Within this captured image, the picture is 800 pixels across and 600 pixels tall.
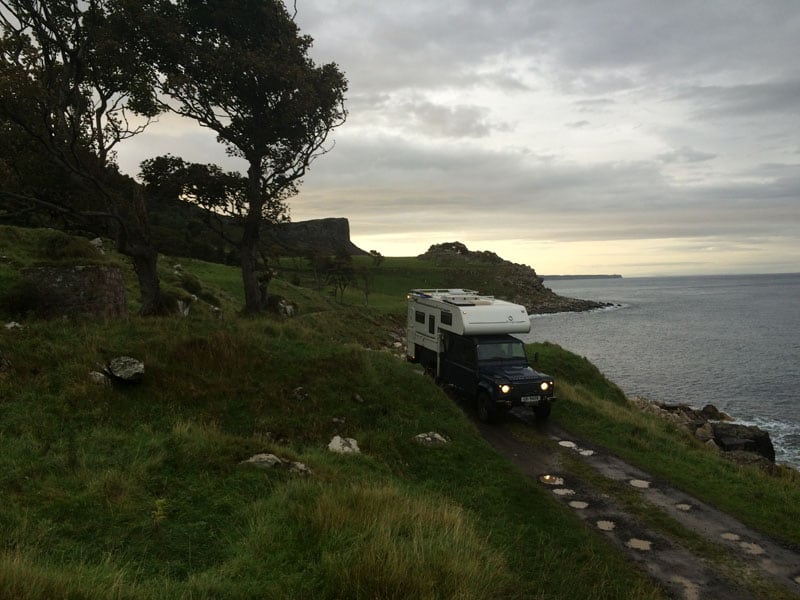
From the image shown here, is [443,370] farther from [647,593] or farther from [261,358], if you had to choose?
[647,593]

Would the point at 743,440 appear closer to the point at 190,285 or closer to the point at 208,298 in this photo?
the point at 208,298

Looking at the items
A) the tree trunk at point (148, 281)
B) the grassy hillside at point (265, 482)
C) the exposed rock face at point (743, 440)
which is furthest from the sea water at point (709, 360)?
the tree trunk at point (148, 281)

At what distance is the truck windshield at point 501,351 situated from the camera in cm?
1781

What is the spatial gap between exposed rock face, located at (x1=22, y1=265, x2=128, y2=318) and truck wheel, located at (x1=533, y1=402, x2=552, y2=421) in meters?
15.3

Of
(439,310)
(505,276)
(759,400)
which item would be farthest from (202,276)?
(505,276)

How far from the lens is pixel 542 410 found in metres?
17.3

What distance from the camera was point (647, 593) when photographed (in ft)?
25.1

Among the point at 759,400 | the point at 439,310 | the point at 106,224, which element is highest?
the point at 106,224

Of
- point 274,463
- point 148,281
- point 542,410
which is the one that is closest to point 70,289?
point 148,281

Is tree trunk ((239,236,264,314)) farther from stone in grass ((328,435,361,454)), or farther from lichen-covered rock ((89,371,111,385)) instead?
stone in grass ((328,435,361,454))

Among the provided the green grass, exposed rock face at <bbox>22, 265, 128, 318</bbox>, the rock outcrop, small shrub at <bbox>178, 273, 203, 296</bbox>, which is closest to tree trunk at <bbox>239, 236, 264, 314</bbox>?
exposed rock face at <bbox>22, 265, 128, 318</bbox>

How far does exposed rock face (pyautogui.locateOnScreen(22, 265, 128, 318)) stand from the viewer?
52.0 feet

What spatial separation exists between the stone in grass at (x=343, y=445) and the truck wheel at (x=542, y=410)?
25.4 feet

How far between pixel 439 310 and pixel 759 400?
31.1 metres
